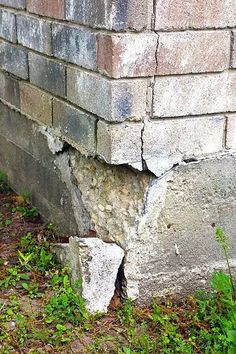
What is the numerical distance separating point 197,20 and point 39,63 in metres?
1.27

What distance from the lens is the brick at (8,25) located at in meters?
4.63

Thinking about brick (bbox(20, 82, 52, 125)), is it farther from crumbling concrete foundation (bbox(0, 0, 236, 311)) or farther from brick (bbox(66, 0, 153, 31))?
brick (bbox(66, 0, 153, 31))

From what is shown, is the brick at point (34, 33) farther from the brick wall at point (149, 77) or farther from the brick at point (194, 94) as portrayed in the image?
the brick at point (194, 94)

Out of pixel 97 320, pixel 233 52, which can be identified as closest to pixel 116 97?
pixel 233 52

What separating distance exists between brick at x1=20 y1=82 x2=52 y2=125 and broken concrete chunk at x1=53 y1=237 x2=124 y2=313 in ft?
3.20

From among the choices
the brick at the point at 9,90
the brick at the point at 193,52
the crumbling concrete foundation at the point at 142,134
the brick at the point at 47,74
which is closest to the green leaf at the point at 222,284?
the crumbling concrete foundation at the point at 142,134

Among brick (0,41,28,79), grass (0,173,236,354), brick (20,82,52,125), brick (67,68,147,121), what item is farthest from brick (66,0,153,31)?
brick (0,41,28,79)

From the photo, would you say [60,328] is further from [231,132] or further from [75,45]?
[75,45]

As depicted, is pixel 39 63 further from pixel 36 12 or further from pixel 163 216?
pixel 163 216

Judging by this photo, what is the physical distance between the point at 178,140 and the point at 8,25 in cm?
184

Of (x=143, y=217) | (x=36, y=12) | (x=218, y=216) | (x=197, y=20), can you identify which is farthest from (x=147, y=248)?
(x=36, y=12)

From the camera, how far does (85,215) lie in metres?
4.02

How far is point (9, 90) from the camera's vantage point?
196 inches

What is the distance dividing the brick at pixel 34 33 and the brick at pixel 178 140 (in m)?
0.99
